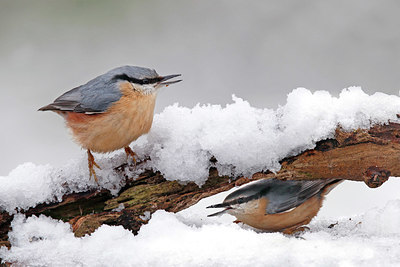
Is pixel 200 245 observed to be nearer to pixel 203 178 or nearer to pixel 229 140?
pixel 203 178

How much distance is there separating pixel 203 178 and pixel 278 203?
425 millimetres

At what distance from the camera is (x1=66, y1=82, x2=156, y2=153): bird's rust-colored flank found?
2.24 m

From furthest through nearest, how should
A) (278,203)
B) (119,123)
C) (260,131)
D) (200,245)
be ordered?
1. (278,203)
2. (119,123)
3. (260,131)
4. (200,245)

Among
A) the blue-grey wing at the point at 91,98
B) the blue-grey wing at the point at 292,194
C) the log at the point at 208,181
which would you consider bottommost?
the blue-grey wing at the point at 292,194

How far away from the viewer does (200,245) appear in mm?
2008

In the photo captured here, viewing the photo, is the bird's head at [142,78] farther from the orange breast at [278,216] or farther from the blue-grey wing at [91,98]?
the orange breast at [278,216]

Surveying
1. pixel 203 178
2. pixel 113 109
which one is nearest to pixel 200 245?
pixel 203 178

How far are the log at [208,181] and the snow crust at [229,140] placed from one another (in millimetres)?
34

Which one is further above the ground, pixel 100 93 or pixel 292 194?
pixel 100 93

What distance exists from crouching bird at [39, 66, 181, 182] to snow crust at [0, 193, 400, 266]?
11.8 inches

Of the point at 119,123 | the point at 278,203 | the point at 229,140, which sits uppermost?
the point at 119,123

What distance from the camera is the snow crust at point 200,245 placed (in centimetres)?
185

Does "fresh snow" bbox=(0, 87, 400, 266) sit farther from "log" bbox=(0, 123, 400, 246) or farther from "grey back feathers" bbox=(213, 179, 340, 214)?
"grey back feathers" bbox=(213, 179, 340, 214)

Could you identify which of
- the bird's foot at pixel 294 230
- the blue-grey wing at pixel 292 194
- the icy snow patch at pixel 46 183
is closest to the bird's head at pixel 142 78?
the icy snow patch at pixel 46 183
